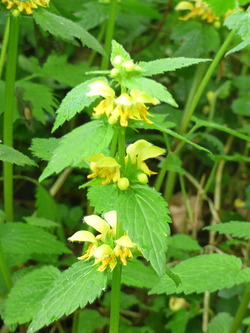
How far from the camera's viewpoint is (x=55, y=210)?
4.81 ft

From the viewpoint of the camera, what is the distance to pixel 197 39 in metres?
1.60

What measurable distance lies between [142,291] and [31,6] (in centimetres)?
88

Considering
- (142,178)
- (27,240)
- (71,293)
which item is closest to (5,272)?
(27,240)

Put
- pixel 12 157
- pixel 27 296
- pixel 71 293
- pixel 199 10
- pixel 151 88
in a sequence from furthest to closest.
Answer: pixel 199 10 → pixel 27 296 → pixel 12 157 → pixel 71 293 → pixel 151 88

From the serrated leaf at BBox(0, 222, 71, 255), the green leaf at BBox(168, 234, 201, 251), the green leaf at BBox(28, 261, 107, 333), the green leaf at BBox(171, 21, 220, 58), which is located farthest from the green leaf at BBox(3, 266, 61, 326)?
the green leaf at BBox(171, 21, 220, 58)

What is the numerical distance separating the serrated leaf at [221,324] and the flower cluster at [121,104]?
0.77m

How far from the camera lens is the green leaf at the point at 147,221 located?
0.68 metres

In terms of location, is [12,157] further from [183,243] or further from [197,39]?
[197,39]

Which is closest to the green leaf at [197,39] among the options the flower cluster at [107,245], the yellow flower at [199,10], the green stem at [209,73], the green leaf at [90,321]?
the yellow flower at [199,10]

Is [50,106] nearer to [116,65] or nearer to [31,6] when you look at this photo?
[31,6]

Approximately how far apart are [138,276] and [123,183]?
1.31ft

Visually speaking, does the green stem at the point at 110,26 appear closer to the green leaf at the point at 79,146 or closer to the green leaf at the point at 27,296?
the green leaf at the point at 27,296

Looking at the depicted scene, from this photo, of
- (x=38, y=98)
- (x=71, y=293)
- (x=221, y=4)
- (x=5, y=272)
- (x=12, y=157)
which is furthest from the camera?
(x=38, y=98)

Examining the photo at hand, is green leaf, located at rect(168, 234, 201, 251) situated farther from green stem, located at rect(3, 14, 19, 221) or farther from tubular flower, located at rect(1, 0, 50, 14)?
tubular flower, located at rect(1, 0, 50, 14)
